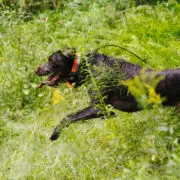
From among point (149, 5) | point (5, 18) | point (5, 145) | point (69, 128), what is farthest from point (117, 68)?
point (149, 5)

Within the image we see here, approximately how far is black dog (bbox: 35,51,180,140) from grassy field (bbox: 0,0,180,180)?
12cm

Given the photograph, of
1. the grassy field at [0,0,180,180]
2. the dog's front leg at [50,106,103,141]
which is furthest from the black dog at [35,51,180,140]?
the grassy field at [0,0,180,180]

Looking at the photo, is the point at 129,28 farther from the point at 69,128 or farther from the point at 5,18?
the point at 69,128

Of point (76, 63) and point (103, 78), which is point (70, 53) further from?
point (103, 78)

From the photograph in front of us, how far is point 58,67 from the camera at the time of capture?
474 centimetres

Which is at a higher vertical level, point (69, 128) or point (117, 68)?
point (117, 68)

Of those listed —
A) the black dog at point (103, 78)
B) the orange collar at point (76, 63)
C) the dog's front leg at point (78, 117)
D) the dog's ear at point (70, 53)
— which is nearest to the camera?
the black dog at point (103, 78)

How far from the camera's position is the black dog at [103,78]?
4.00 meters

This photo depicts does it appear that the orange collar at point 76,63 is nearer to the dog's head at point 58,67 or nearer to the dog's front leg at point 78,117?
the dog's head at point 58,67

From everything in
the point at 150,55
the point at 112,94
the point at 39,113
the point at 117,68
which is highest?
the point at 117,68

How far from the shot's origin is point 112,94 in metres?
4.36

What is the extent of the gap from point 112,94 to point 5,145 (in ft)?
4.58

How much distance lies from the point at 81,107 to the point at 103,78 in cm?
130

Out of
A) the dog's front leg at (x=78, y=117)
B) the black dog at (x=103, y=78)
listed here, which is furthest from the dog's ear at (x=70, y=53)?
the dog's front leg at (x=78, y=117)
